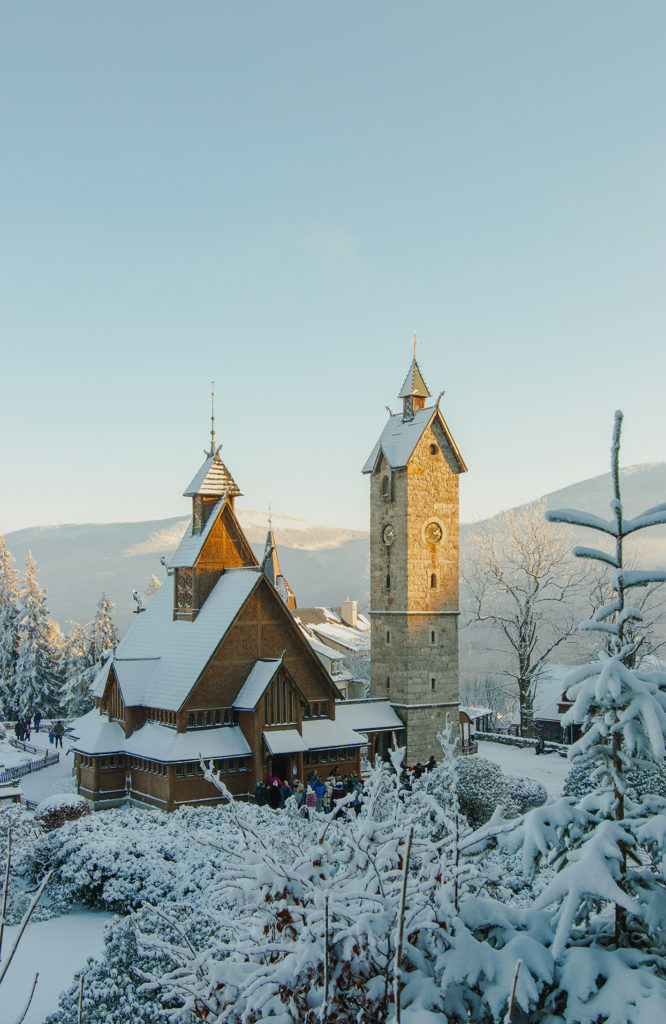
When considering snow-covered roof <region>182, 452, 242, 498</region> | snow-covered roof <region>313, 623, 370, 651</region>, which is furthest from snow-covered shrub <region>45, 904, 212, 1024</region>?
snow-covered roof <region>313, 623, 370, 651</region>

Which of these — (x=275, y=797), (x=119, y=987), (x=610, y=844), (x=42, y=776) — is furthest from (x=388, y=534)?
(x=610, y=844)

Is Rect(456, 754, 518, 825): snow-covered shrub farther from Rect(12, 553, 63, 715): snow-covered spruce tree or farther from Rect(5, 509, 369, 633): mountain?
Rect(5, 509, 369, 633): mountain

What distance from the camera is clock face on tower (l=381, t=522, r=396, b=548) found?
3588cm

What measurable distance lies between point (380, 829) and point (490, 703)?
3663 inches

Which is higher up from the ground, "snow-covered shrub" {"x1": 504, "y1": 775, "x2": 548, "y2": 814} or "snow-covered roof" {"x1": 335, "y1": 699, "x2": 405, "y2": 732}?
"snow-covered roof" {"x1": 335, "y1": 699, "x2": 405, "y2": 732}

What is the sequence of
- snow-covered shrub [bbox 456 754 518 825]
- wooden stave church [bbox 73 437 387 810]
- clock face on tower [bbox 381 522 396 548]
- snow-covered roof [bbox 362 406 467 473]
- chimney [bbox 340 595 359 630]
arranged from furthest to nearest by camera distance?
chimney [bbox 340 595 359 630]
clock face on tower [bbox 381 522 396 548]
snow-covered roof [bbox 362 406 467 473]
wooden stave church [bbox 73 437 387 810]
snow-covered shrub [bbox 456 754 518 825]

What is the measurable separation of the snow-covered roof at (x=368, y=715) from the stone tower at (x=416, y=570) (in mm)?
488

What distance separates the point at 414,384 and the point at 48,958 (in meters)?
27.3

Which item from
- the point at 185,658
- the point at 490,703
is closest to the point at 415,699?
the point at 185,658

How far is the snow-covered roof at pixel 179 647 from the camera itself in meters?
27.3

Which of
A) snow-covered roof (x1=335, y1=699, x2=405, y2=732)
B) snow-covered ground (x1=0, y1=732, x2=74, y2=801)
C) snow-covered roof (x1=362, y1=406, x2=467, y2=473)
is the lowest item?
snow-covered ground (x1=0, y1=732, x2=74, y2=801)

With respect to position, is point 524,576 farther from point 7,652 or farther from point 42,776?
point 7,652

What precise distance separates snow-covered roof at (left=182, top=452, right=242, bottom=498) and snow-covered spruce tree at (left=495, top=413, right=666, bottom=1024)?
85.9 ft

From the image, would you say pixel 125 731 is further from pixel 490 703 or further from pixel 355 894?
pixel 490 703
